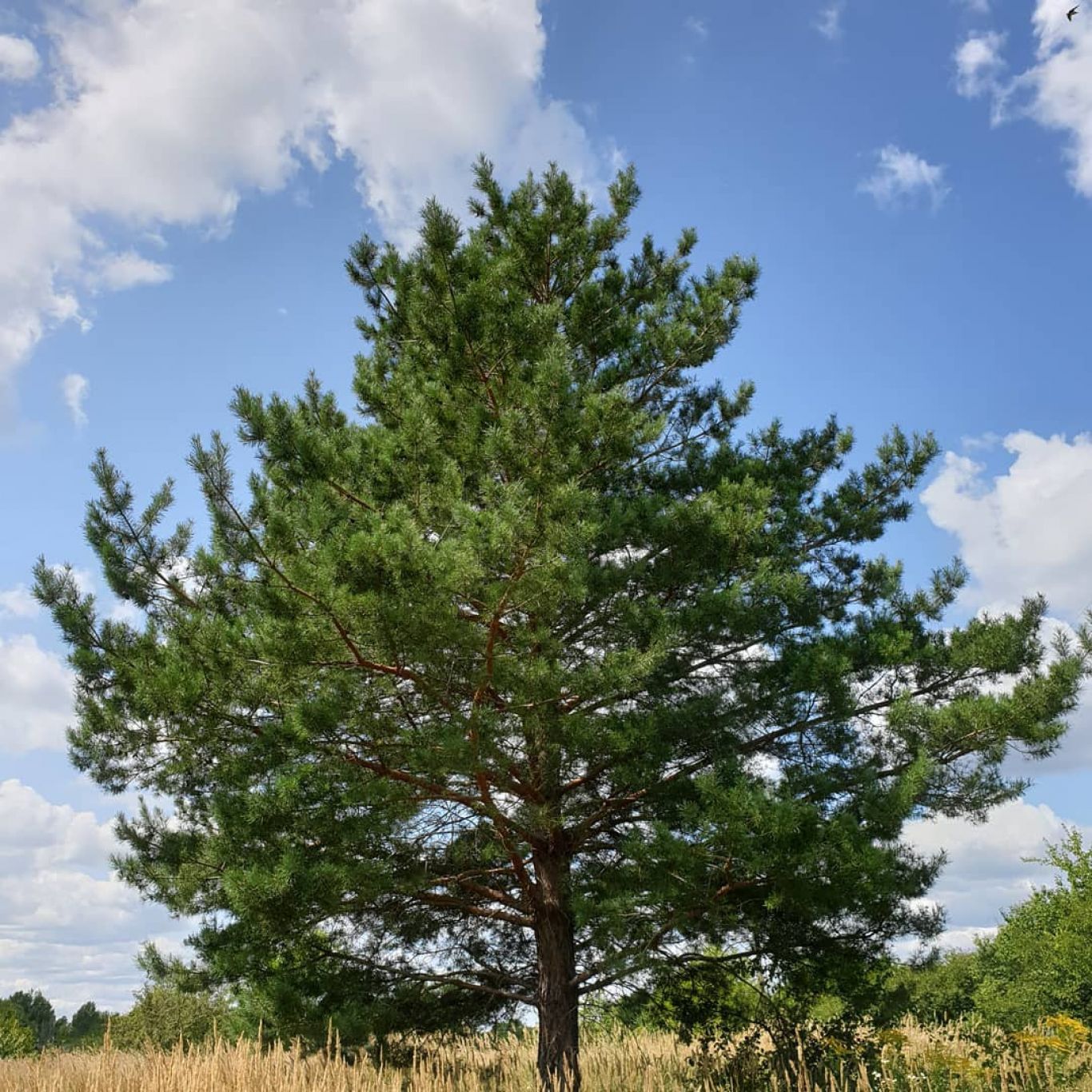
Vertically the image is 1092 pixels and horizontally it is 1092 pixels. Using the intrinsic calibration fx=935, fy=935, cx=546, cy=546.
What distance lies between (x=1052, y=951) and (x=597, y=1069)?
9.75 metres

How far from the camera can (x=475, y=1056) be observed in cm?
932

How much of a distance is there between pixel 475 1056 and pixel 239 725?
173 inches

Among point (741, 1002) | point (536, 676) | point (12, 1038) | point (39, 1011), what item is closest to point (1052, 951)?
point (741, 1002)

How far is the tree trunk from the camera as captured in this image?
7.59 m

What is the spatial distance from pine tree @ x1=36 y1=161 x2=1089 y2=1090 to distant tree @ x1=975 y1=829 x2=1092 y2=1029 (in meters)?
7.92

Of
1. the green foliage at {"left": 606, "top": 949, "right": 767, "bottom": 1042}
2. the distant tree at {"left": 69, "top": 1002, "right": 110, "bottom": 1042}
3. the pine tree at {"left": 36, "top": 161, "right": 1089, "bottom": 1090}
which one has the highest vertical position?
the pine tree at {"left": 36, "top": 161, "right": 1089, "bottom": 1090}

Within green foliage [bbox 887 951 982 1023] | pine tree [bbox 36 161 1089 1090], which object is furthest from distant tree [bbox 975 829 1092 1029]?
pine tree [bbox 36 161 1089 1090]

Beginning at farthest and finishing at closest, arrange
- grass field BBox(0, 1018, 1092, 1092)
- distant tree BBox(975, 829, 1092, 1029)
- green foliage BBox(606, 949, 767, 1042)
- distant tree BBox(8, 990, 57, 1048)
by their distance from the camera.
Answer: distant tree BBox(8, 990, 57, 1048), distant tree BBox(975, 829, 1092, 1029), green foliage BBox(606, 949, 767, 1042), grass field BBox(0, 1018, 1092, 1092)

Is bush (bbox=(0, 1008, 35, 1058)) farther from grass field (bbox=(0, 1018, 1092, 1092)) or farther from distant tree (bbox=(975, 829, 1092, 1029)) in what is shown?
distant tree (bbox=(975, 829, 1092, 1029))

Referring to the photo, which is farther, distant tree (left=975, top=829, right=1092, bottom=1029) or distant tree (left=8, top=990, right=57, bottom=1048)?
distant tree (left=8, top=990, right=57, bottom=1048)

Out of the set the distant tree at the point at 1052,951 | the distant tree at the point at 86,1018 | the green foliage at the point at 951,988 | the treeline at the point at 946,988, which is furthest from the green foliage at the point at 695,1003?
the distant tree at the point at 86,1018

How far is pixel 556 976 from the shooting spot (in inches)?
311

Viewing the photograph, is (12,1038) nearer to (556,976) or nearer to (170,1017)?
(170,1017)

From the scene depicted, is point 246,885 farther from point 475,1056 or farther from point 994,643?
point 994,643
